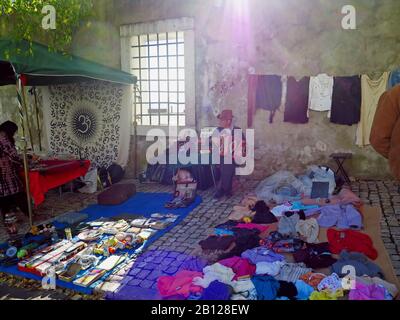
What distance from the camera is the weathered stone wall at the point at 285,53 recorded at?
22.8ft

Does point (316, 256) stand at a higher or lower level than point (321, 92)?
lower

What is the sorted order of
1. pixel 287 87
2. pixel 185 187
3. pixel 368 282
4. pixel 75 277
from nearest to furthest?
pixel 368 282 → pixel 75 277 → pixel 185 187 → pixel 287 87

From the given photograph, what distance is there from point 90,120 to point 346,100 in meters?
6.09

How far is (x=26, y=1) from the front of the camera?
632 cm

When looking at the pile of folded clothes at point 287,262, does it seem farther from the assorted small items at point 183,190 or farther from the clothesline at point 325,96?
the clothesline at point 325,96

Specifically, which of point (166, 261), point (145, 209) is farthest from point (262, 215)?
point (145, 209)

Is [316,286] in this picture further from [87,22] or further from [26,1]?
[87,22]

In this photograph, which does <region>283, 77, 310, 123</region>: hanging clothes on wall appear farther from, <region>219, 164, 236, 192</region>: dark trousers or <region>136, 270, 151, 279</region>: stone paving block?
<region>136, 270, 151, 279</region>: stone paving block

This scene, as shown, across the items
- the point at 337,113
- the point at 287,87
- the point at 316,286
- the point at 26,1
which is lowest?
the point at 316,286

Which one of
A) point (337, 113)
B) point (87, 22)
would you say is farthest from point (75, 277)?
point (87, 22)

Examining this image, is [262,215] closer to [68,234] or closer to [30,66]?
[68,234]

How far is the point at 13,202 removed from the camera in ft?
17.7

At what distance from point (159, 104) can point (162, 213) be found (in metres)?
3.71

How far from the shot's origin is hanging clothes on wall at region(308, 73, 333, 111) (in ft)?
23.5
